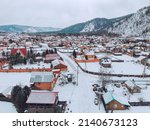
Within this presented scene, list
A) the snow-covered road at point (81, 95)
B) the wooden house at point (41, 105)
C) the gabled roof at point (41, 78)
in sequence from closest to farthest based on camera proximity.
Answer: the wooden house at point (41, 105)
the snow-covered road at point (81, 95)
the gabled roof at point (41, 78)

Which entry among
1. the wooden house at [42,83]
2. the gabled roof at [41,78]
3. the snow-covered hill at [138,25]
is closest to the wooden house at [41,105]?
the wooden house at [42,83]

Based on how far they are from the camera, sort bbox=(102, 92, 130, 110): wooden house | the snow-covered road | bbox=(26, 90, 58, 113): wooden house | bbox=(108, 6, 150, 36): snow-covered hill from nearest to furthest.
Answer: bbox=(26, 90, 58, 113): wooden house < the snow-covered road < bbox=(102, 92, 130, 110): wooden house < bbox=(108, 6, 150, 36): snow-covered hill

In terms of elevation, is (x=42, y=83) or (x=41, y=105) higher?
(x=42, y=83)

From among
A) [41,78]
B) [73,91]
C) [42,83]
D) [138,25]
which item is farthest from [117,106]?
[138,25]

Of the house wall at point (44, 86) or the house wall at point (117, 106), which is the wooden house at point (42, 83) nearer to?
the house wall at point (44, 86)

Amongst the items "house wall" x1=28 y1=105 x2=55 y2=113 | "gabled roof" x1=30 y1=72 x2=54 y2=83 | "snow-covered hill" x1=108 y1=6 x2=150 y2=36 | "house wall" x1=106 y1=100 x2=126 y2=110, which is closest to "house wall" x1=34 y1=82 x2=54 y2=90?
"gabled roof" x1=30 y1=72 x2=54 y2=83

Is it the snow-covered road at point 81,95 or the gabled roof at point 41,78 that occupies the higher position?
the gabled roof at point 41,78

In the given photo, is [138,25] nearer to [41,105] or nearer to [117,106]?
[117,106]

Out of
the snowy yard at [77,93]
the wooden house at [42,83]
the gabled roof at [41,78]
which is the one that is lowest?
the snowy yard at [77,93]

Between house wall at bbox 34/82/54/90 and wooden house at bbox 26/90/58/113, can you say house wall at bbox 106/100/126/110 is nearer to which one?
wooden house at bbox 26/90/58/113

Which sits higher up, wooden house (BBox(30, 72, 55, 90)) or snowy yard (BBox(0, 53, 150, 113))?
wooden house (BBox(30, 72, 55, 90))

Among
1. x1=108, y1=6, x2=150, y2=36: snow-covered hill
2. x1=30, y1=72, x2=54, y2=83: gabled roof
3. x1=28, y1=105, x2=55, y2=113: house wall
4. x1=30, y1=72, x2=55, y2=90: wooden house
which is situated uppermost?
x1=108, y1=6, x2=150, y2=36: snow-covered hill
